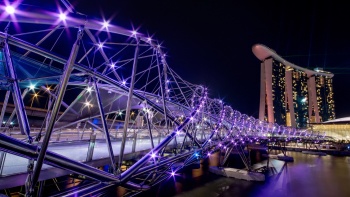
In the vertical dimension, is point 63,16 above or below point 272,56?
below

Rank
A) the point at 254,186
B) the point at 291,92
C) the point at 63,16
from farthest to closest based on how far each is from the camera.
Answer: the point at 291,92
the point at 254,186
the point at 63,16

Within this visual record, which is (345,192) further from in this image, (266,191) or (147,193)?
(147,193)

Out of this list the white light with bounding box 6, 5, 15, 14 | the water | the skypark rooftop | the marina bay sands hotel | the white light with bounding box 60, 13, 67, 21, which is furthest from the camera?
the skypark rooftop

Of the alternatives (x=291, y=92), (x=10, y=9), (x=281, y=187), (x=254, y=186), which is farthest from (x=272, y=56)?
(x=10, y=9)

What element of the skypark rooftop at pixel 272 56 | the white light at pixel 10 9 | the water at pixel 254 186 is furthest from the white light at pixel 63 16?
the skypark rooftop at pixel 272 56

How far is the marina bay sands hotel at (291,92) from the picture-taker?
416ft

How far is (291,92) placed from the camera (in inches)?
5153

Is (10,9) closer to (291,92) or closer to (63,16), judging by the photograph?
(63,16)

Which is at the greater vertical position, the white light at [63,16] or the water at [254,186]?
the white light at [63,16]

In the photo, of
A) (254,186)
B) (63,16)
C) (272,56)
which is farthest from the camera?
(272,56)

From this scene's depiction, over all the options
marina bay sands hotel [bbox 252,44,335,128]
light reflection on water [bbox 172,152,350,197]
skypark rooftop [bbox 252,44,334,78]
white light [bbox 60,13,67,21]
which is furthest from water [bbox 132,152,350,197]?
skypark rooftop [bbox 252,44,334,78]

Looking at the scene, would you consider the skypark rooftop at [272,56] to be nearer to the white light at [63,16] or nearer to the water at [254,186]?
the water at [254,186]

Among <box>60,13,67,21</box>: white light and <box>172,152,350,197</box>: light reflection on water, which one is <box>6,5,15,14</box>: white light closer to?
<box>60,13,67,21</box>: white light

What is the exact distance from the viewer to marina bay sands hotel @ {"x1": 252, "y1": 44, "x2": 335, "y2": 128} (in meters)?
127
